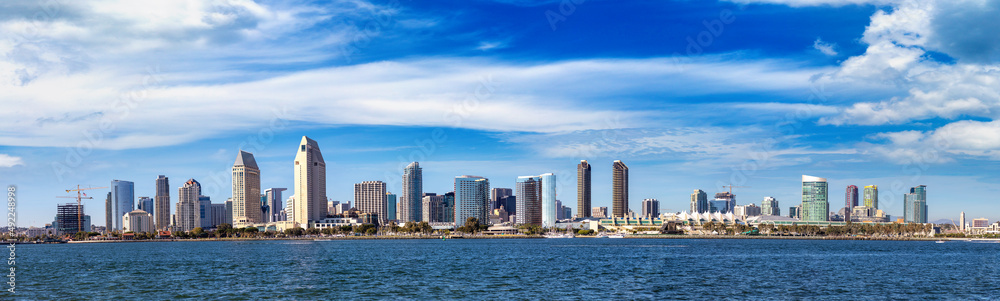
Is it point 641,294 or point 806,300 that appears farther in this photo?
point 641,294

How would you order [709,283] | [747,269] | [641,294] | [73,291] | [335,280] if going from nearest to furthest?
[641,294], [73,291], [709,283], [335,280], [747,269]

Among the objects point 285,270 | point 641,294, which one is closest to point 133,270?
point 285,270

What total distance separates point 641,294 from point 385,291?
24620 millimetres

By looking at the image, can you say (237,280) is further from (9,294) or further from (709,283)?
(709,283)

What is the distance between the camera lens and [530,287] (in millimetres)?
78750

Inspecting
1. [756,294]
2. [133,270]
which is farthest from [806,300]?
[133,270]

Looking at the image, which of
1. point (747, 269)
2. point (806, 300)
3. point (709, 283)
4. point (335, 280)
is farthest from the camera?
point (747, 269)

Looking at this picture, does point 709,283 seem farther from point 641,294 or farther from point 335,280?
point 335,280

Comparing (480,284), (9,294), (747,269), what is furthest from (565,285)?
(9,294)

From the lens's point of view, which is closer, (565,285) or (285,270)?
(565,285)

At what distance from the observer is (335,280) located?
288 feet

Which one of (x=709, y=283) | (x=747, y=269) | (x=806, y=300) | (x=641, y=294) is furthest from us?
(x=747, y=269)

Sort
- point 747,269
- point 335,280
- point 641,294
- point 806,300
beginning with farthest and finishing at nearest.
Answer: point 747,269 < point 335,280 < point 641,294 < point 806,300

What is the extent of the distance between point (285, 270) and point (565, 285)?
144 ft
